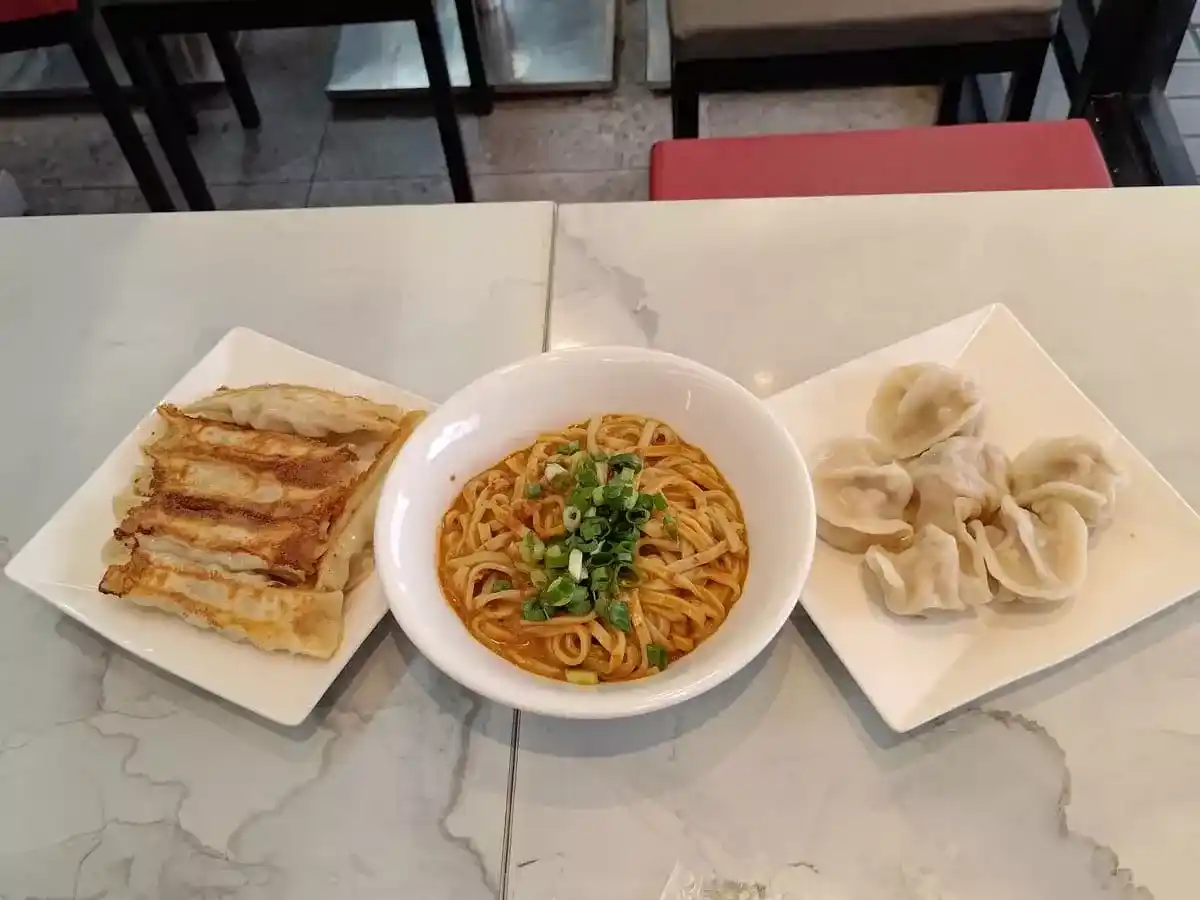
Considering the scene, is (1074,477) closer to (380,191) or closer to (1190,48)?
(380,191)

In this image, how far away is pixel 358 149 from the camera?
2727mm

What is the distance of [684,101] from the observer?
1.88m

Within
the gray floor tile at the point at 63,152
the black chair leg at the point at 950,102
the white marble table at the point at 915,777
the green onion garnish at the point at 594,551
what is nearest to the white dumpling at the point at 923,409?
the white marble table at the point at 915,777

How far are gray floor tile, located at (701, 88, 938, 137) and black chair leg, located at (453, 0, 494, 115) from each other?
22.6 inches

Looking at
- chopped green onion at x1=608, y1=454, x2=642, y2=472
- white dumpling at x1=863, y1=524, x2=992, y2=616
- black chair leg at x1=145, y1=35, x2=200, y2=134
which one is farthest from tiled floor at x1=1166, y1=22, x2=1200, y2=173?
black chair leg at x1=145, y1=35, x2=200, y2=134

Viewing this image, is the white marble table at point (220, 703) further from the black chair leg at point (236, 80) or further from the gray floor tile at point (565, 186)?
the black chair leg at point (236, 80)

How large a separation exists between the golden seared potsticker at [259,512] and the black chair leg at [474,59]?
1606 mm

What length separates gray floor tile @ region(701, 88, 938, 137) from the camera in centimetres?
267

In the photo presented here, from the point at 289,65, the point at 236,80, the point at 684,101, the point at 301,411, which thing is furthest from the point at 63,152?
the point at 301,411

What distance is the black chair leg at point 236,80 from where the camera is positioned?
103 inches

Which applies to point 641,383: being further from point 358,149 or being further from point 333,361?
point 358,149

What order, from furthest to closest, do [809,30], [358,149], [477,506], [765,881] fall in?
[358,149] < [809,30] < [477,506] < [765,881]

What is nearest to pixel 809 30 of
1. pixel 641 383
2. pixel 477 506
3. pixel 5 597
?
pixel 641 383

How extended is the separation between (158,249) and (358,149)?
147 centimetres
